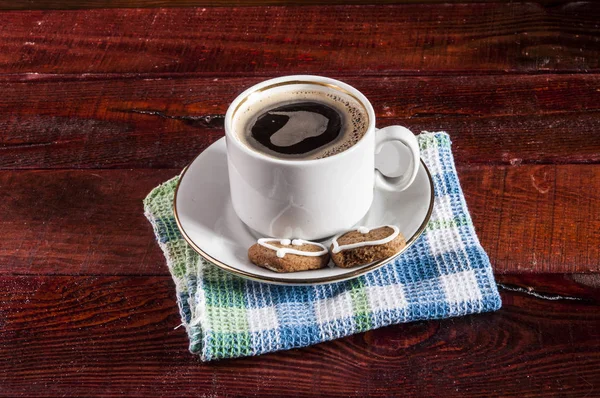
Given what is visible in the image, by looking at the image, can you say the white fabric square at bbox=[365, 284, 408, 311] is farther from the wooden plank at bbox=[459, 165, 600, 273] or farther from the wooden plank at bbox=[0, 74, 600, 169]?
the wooden plank at bbox=[0, 74, 600, 169]

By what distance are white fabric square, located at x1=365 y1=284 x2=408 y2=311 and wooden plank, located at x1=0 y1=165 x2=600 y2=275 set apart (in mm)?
143

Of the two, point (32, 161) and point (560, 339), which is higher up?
point (560, 339)

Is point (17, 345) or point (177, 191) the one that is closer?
point (17, 345)

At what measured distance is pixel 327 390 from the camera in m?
0.81

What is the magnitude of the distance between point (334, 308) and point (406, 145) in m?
0.21

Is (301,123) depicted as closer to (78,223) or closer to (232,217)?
(232,217)

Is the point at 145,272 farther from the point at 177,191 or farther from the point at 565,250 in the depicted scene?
the point at 565,250

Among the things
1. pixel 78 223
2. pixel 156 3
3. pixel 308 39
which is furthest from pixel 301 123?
pixel 156 3

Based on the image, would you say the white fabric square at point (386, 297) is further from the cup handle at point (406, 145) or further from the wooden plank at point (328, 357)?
the cup handle at point (406, 145)

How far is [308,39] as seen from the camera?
4.75ft

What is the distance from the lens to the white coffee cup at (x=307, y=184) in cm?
84

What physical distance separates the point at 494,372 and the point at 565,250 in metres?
0.23

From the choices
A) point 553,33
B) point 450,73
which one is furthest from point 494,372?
point 553,33

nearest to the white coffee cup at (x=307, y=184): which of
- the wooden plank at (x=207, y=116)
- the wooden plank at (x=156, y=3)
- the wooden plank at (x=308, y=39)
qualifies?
the wooden plank at (x=207, y=116)
